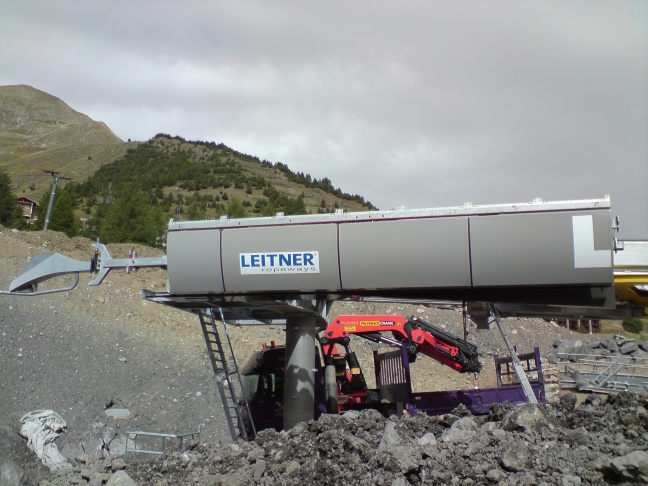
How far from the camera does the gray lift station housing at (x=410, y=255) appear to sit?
6.45 metres

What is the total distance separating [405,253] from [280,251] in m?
1.42

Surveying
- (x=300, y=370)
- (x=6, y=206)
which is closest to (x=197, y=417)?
(x=300, y=370)

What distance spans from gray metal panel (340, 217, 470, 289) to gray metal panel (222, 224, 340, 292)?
0.52ft

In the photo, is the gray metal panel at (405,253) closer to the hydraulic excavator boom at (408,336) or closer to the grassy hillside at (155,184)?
the hydraulic excavator boom at (408,336)

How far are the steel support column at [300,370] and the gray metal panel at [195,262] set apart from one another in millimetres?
1732

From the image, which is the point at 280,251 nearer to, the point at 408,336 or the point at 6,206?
the point at 408,336

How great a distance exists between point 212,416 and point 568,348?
16757 mm

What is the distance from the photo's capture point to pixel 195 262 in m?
7.73

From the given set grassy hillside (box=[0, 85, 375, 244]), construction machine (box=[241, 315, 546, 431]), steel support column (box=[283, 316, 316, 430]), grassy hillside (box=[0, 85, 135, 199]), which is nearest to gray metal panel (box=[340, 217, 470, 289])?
steel support column (box=[283, 316, 316, 430])

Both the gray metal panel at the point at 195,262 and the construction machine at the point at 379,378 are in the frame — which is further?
the construction machine at the point at 379,378

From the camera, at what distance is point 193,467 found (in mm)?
7297

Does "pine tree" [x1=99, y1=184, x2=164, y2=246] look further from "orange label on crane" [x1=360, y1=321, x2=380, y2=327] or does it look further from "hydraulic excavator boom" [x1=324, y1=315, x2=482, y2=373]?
"orange label on crane" [x1=360, y1=321, x2=380, y2=327]

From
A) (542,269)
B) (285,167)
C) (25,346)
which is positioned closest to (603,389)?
(542,269)

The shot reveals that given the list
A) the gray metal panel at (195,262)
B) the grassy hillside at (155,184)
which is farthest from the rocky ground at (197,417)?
the grassy hillside at (155,184)
